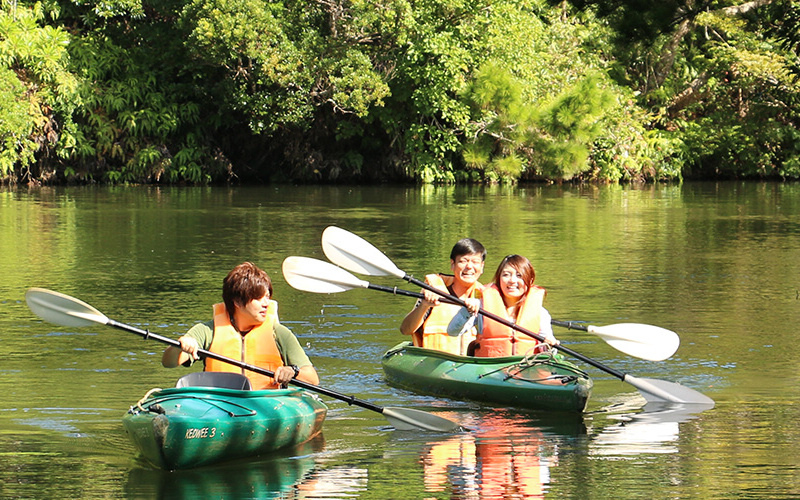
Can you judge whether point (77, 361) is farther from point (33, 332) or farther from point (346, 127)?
point (346, 127)

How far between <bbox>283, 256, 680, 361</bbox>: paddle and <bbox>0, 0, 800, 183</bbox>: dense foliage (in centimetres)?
2068

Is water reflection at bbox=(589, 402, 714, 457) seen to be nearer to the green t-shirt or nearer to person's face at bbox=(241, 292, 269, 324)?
the green t-shirt

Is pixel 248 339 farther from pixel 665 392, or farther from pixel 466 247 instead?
pixel 665 392

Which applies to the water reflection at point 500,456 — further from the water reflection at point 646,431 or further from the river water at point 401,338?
the water reflection at point 646,431

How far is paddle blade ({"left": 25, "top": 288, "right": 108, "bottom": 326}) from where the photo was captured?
683 centimetres

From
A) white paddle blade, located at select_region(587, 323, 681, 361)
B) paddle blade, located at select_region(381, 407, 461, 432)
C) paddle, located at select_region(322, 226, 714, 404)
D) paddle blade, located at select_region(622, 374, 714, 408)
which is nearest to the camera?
paddle blade, located at select_region(381, 407, 461, 432)

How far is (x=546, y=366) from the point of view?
7625mm

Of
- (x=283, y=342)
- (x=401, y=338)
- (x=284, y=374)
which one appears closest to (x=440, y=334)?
(x=401, y=338)

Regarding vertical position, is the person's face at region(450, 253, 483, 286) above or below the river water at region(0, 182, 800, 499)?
above

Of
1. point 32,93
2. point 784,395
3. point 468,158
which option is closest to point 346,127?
point 468,158

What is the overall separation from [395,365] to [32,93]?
23988 millimetres

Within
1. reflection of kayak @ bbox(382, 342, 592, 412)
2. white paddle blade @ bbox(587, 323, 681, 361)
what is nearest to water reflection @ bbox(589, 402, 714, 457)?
reflection of kayak @ bbox(382, 342, 592, 412)

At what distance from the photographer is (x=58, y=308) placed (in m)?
6.86

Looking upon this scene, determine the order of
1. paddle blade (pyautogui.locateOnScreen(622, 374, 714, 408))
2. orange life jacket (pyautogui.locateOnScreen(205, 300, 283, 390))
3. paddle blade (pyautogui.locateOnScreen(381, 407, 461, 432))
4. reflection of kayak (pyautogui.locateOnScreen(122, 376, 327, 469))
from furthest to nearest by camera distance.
→ 1. paddle blade (pyautogui.locateOnScreen(622, 374, 714, 408))
2. paddle blade (pyautogui.locateOnScreen(381, 407, 461, 432))
3. orange life jacket (pyautogui.locateOnScreen(205, 300, 283, 390))
4. reflection of kayak (pyautogui.locateOnScreen(122, 376, 327, 469))
